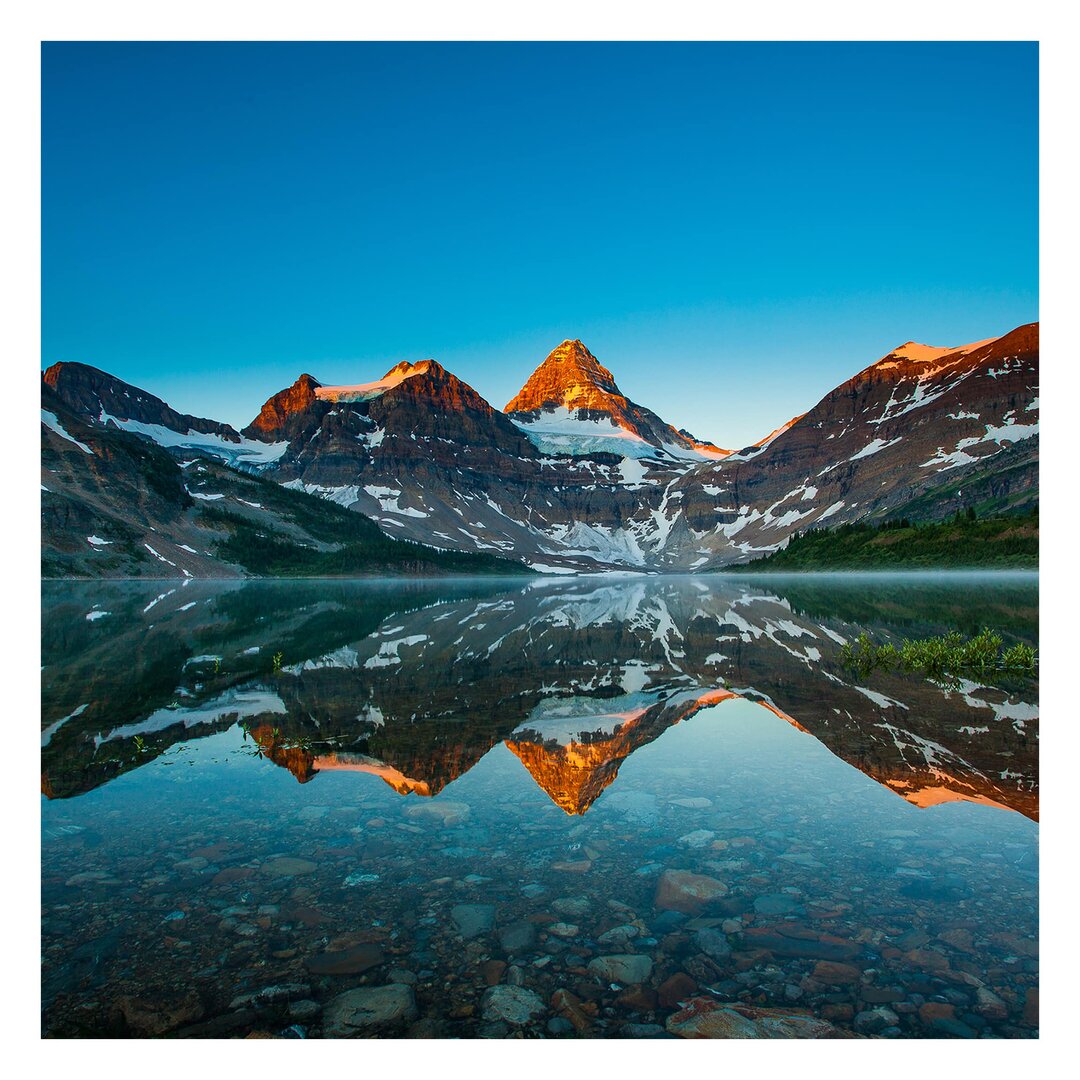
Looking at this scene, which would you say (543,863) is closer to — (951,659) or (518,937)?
(518,937)

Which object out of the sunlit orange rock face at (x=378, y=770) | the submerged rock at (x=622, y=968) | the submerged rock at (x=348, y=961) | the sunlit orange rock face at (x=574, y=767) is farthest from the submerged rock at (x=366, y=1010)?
the sunlit orange rock face at (x=378, y=770)

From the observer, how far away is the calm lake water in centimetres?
690

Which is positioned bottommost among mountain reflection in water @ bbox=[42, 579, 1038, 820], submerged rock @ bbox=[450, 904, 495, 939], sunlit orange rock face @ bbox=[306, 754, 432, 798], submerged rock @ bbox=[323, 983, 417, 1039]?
mountain reflection in water @ bbox=[42, 579, 1038, 820]

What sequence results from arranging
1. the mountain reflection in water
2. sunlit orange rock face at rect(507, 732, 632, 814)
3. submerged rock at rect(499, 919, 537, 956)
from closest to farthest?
1. submerged rock at rect(499, 919, 537, 956)
2. sunlit orange rock face at rect(507, 732, 632, 814)
3. the mountain reflection in water

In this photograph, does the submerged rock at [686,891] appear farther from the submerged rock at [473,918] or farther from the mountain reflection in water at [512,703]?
the mountain reflection in water at [512,703]

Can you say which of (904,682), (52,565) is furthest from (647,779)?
(52,565)

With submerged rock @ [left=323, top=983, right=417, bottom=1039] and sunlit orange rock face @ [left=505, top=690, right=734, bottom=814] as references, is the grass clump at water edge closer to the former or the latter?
sunlit orange rock face @ [left=505, top=690, right=734, bottom=814]

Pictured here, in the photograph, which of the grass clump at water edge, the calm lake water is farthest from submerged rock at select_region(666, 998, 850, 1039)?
the grass clump at water edge

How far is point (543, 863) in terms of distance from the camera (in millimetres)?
10133

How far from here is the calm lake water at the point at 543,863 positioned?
690 centimetres

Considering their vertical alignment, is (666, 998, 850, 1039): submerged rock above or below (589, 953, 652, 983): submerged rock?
below

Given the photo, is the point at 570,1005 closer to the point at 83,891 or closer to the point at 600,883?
the point at 600,883

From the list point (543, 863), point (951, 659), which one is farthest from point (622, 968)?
point (951, 659)

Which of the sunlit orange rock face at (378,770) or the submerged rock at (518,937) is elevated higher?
the submerged rock at (518,937)
